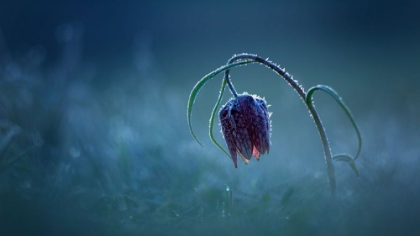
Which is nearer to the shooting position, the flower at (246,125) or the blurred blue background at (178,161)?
the blurred blue background at (178,161)

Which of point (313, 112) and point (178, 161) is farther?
point (178, 161)

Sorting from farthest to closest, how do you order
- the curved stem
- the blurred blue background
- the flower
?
the flower < the curved stem < the blurred blue background

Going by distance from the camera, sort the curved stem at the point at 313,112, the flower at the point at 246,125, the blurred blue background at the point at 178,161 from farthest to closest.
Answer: the flower at the point at 246,125
the curved stem at the point at 313,112
the blurred blue background at the point at 178,161

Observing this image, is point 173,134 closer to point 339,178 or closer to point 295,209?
point 339,178

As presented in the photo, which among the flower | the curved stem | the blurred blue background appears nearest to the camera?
the blurred blue background

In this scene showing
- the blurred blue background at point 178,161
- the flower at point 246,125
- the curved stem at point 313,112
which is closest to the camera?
the blurred blue background at point 178,161

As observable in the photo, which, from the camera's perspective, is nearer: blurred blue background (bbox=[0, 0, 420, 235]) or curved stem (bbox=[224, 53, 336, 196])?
blurred blue background (bbox=[0, 0, 420, 235])

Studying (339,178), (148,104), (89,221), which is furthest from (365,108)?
(89,221)

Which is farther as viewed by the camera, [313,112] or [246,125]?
→ [246,125]
